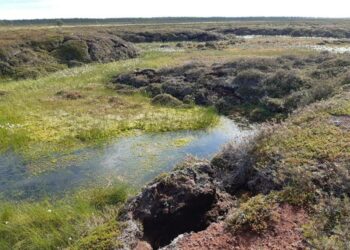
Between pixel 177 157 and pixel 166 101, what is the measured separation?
11805 mm

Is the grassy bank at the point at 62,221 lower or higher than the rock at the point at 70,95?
higher

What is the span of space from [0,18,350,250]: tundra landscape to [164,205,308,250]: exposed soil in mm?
23

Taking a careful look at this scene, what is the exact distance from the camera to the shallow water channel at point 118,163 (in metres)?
18.0

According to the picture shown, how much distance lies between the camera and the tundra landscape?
10.0 metres

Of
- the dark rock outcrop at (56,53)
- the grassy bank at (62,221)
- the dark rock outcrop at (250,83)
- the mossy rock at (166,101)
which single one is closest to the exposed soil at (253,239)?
the grassy bank at (62,221)

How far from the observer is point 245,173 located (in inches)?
517

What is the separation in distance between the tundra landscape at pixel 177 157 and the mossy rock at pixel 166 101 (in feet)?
0.28

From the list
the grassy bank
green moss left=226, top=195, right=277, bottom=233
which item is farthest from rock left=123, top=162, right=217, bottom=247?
green moss left=226, top=195, right=277, bottom=233

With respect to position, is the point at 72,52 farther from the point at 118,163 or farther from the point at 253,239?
the point at 253,239

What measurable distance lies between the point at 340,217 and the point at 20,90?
3218cm

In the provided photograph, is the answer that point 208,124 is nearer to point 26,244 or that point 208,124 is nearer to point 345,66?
point 345,66

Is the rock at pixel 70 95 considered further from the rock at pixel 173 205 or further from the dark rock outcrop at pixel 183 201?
the rock at pixel 173 205

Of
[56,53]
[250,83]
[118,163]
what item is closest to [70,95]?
[250,83]

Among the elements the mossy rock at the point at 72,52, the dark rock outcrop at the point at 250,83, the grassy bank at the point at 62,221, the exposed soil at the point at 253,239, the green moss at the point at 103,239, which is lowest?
the mossy rock at the point at 72,52
